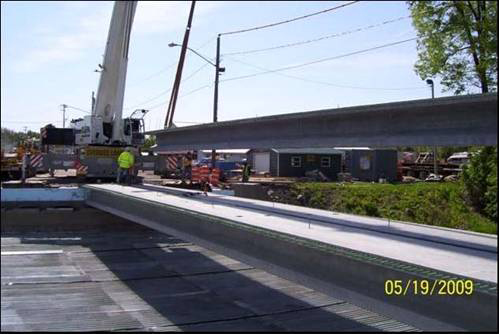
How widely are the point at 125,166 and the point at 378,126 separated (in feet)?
31.0

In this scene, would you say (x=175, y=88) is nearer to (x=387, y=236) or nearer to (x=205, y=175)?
(x=205, y=175)

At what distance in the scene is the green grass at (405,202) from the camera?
14849mm

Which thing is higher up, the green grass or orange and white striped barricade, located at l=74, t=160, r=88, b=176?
orange and white striped barricade, located at l=74, t=160, r=88, b=176

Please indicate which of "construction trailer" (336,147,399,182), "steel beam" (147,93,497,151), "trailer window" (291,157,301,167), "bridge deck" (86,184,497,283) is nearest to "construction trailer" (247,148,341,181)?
"trailer window" (291,157,301,167)

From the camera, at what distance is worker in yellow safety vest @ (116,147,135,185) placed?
48.9 ft

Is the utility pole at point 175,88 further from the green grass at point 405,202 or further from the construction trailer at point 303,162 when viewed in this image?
the construction trailer at point 303,162

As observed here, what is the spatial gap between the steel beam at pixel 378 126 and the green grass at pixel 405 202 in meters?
5.66

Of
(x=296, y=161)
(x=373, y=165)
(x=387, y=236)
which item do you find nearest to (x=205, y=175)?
(x=387, y=236)

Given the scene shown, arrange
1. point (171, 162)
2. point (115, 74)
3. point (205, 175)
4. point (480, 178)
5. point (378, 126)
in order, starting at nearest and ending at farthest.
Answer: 1. point (378, 126)
2. point (205, 175)
3. point (480, 178)
4. point (115, 74)
5. point (171, 162)

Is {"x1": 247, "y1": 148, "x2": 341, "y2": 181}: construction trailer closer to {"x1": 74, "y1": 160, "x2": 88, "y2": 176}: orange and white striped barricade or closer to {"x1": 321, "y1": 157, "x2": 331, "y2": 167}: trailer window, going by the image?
{"x1": 321, "y1": 157, "x2": 331, "y2": 167}: trailer window

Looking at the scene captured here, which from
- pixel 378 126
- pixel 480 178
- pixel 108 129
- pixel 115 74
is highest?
pixel 115 74

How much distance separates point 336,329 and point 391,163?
3757 centimetres

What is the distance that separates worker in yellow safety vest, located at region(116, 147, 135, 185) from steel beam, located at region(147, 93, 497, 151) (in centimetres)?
410

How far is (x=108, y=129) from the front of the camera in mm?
19062
